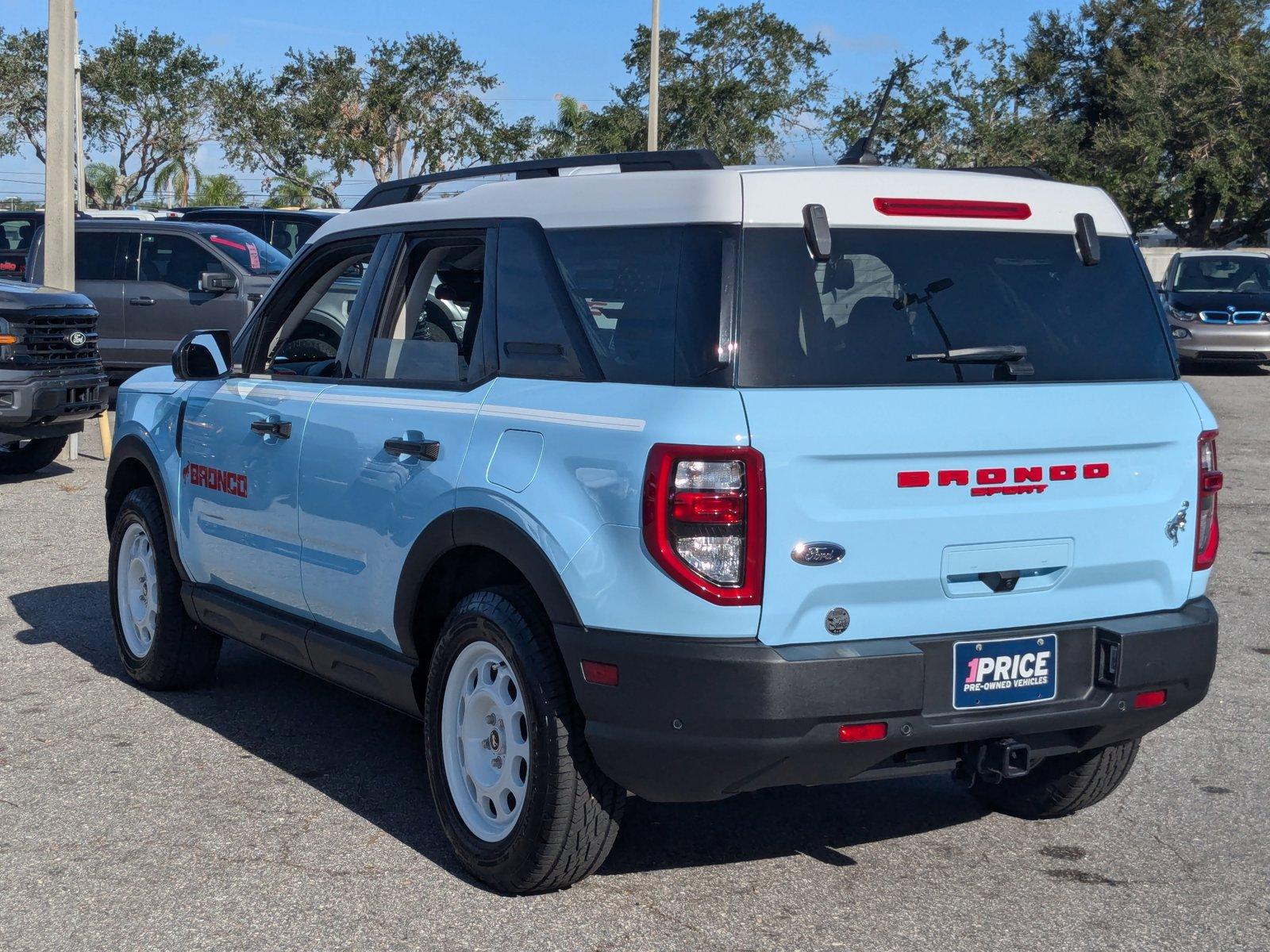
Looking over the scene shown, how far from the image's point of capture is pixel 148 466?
6145mm

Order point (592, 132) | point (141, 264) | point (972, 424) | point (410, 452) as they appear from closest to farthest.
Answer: point (972, 424)
point (410, 452)
point (141, 264)
point (592, 132)

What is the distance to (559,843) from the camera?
13.1ft

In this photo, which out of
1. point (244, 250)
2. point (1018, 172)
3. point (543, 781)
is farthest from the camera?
point (244, 250)

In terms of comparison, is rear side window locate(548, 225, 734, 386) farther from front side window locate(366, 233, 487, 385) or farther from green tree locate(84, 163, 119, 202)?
green tree locate(84, 163, 119, 202)

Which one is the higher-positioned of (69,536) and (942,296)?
(942,296)

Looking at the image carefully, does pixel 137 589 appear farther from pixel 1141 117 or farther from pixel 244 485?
pixel 1141 117

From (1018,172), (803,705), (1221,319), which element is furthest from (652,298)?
(1221,319)

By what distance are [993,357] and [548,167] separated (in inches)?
57.0

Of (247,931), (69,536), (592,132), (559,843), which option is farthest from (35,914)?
(592,132)

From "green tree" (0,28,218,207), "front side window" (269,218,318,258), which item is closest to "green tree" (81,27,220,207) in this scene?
"green tree" (0,28,218,207)

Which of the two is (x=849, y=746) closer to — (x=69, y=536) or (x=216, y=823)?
(x=216, y=823)

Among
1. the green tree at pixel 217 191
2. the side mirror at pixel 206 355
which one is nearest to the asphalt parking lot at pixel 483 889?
the side mirror at pixel 206 355

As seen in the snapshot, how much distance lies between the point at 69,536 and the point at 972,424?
7.33 meters

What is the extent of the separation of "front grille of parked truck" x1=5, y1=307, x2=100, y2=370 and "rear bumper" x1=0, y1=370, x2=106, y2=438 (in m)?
0.10
